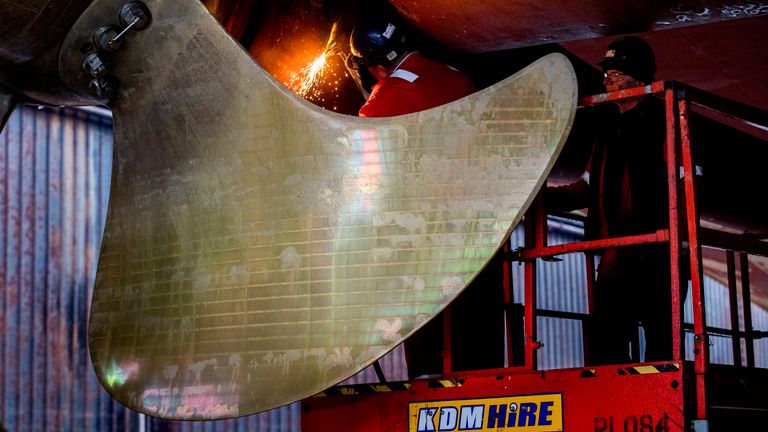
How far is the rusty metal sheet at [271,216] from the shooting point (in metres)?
3.95

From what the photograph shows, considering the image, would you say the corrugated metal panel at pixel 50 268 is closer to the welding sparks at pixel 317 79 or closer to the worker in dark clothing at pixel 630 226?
the welding sparks at pixel 317 79

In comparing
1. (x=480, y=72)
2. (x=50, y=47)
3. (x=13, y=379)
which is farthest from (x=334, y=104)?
(x=13, y=379)

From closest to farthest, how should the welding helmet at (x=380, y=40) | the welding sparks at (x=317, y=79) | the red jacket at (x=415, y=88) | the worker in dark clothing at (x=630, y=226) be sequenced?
the worker in dark clothing at (x=630, y=226) → the red jacket at (x=415, y=88) → the welding helmet at (x=380, y=40) → the welding sparks at (x=317, y=79)

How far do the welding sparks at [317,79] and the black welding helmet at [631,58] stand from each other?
57.0 inches

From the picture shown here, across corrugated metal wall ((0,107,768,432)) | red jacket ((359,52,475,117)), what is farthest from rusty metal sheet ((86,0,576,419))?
corrugated metal wall ((0,107,768,432))

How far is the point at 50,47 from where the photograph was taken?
478 cm

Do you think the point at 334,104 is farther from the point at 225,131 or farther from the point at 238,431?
the point at 238,431

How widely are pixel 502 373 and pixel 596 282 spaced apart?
0.71m

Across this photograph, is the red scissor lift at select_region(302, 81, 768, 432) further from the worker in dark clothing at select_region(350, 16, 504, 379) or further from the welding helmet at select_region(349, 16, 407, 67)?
the welding helmet at select_region(349, 16, 407, 67)

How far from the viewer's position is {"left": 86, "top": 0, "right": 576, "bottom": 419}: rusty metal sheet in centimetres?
395

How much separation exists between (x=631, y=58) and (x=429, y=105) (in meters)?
1.01

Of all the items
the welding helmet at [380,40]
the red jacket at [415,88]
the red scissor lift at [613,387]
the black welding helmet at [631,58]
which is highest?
the welding helmet at [380,40]

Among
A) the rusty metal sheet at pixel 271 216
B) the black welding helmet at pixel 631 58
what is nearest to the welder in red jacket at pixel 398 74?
the black welding helmet at pixel 631 58

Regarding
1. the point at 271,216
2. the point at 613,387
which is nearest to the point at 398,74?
the point at 271,216
